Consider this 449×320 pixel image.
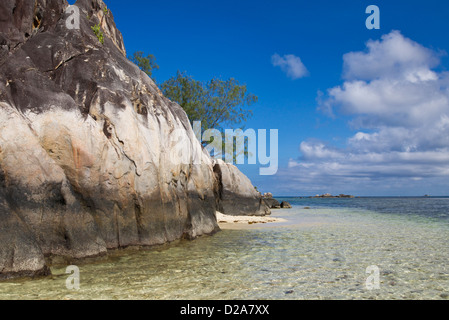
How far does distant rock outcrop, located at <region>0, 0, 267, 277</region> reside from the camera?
956cm

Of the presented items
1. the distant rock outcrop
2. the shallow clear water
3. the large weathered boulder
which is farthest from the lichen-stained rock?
the large weathered boulder

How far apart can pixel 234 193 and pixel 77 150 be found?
1960 centimetres

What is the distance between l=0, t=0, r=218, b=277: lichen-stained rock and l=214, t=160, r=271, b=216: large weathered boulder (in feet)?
40.2

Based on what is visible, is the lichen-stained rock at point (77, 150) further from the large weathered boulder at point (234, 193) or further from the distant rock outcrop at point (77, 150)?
the large weathered boulder at point (234, 193)

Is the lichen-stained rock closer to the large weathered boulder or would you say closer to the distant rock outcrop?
the distant rock outcrop

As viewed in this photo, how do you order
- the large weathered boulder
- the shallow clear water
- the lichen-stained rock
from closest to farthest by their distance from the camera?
the shallow clear water < the lichen-stained rock < the large weathered boulder

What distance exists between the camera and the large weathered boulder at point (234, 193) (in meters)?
29.1

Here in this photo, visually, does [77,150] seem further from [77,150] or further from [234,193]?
[234,193]

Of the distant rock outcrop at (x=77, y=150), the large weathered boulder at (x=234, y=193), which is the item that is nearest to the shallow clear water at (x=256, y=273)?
the distant rock outcrop at (x=77, y=150)

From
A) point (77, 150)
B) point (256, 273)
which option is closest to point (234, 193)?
point (77, 150)

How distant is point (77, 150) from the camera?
11.2m

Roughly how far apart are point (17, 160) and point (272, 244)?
32.5 ft

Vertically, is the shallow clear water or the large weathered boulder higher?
the large weathered boulder
